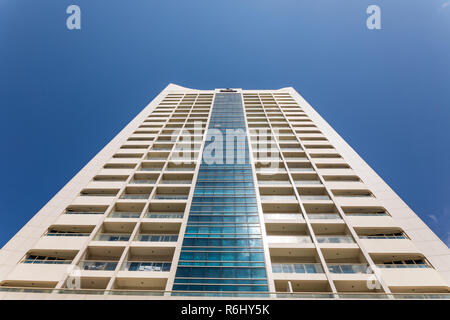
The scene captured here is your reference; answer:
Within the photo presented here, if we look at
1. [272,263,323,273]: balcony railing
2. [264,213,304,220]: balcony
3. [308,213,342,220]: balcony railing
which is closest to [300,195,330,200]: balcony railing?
[308,213,342,220]: balcony railing

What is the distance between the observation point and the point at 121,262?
75.9 ft

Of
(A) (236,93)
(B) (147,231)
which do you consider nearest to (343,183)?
(B) (147,231)

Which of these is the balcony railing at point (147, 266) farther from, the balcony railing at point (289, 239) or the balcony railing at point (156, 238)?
the balcony railing at point (289, 239)

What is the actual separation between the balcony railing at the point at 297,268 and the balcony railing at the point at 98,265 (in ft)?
47.9

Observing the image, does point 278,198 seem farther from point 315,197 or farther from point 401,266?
point 401,266

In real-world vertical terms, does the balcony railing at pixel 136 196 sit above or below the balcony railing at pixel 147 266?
above

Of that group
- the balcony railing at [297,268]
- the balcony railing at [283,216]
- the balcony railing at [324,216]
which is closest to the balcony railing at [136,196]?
the balcony railing at [283,216]

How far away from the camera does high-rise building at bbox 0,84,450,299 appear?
2139 cm

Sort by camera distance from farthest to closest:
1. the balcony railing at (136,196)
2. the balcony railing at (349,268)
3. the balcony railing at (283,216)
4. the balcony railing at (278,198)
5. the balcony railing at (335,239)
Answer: the balcony railing at (136,196), the balcony railing at (278,198), the balcony railing at (283,216), the balcony railing at (335,239), the balcony railing at (349,268)

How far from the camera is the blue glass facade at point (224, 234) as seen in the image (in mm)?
21484

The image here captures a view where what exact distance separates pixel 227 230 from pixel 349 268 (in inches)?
447

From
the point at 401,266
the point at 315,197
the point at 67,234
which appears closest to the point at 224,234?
the point at 315,197
